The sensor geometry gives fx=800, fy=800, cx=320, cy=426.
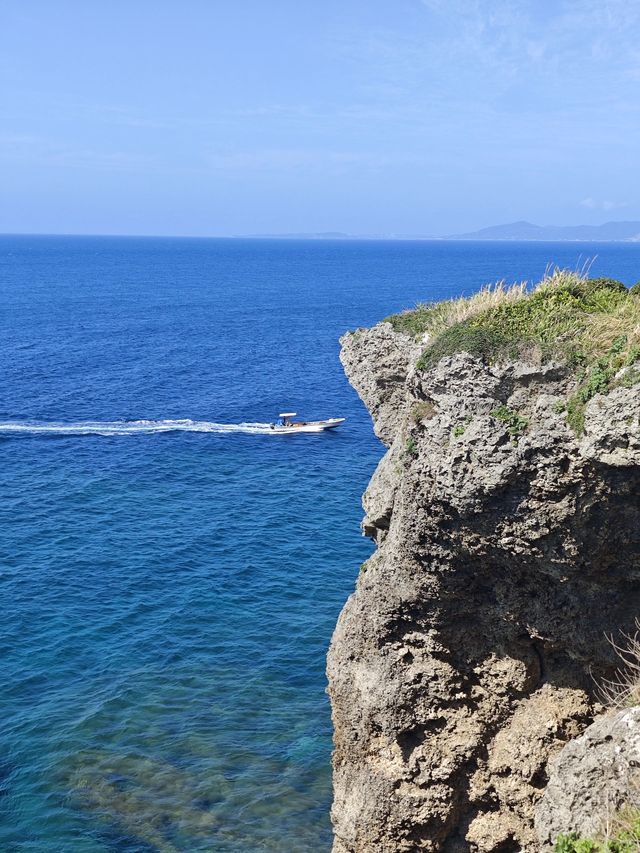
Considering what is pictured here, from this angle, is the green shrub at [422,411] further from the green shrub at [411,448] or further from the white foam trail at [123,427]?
the white foam trail at [123,427]

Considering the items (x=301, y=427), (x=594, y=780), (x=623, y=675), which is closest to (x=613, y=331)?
(x=623, y=675)

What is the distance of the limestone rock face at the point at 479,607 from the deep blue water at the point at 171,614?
681 centimetres

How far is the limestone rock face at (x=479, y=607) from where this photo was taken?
15227 mm

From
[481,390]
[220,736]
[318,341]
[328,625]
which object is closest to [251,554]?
[328,625]

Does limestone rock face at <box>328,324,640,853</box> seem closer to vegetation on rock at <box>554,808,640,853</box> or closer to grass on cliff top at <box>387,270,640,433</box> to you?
grass on cliff top at <box>387,270,640,433</box>

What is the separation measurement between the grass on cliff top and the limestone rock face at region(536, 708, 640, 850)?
5396 millimetres

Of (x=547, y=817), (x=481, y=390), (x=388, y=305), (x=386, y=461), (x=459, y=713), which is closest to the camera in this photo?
(x=547, y=817)

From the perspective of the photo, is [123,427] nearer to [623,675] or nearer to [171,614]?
[171,614]

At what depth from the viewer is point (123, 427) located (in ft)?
220

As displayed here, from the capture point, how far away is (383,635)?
61.0 ft

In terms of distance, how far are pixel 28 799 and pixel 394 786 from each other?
43.4ft

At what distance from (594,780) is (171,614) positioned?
2586 centimetres

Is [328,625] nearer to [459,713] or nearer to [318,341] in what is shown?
[459,713]

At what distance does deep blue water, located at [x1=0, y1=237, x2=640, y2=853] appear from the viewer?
25.2 meters
